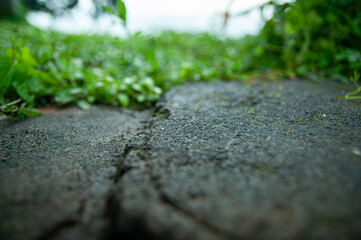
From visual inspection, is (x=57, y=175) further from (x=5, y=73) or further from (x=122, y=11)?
(x=122, y=11)

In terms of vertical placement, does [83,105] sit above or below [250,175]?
above

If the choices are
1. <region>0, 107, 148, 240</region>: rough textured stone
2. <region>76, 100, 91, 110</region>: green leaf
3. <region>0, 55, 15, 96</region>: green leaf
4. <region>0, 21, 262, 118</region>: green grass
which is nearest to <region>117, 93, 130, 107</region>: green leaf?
<region>0, 21, 262, 118</region>: green grass

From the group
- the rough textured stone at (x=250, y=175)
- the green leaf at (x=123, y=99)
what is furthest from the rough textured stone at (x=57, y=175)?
the green leaf at (x=123, y=99)

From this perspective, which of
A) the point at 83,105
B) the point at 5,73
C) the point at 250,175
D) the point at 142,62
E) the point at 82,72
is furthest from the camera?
the point at 142,62

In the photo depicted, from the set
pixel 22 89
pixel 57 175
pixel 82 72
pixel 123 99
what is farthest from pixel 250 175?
pixel 82 72

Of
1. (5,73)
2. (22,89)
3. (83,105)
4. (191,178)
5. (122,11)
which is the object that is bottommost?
(191,178)

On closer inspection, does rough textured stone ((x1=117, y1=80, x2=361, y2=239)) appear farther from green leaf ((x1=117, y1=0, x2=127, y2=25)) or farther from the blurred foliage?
green leaf ((x1=117, y1=0, x2=127, y2=25))

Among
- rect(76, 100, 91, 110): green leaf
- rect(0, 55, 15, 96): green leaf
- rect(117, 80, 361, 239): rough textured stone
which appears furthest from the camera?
rect(76, 100, 91, 110): green leaf
